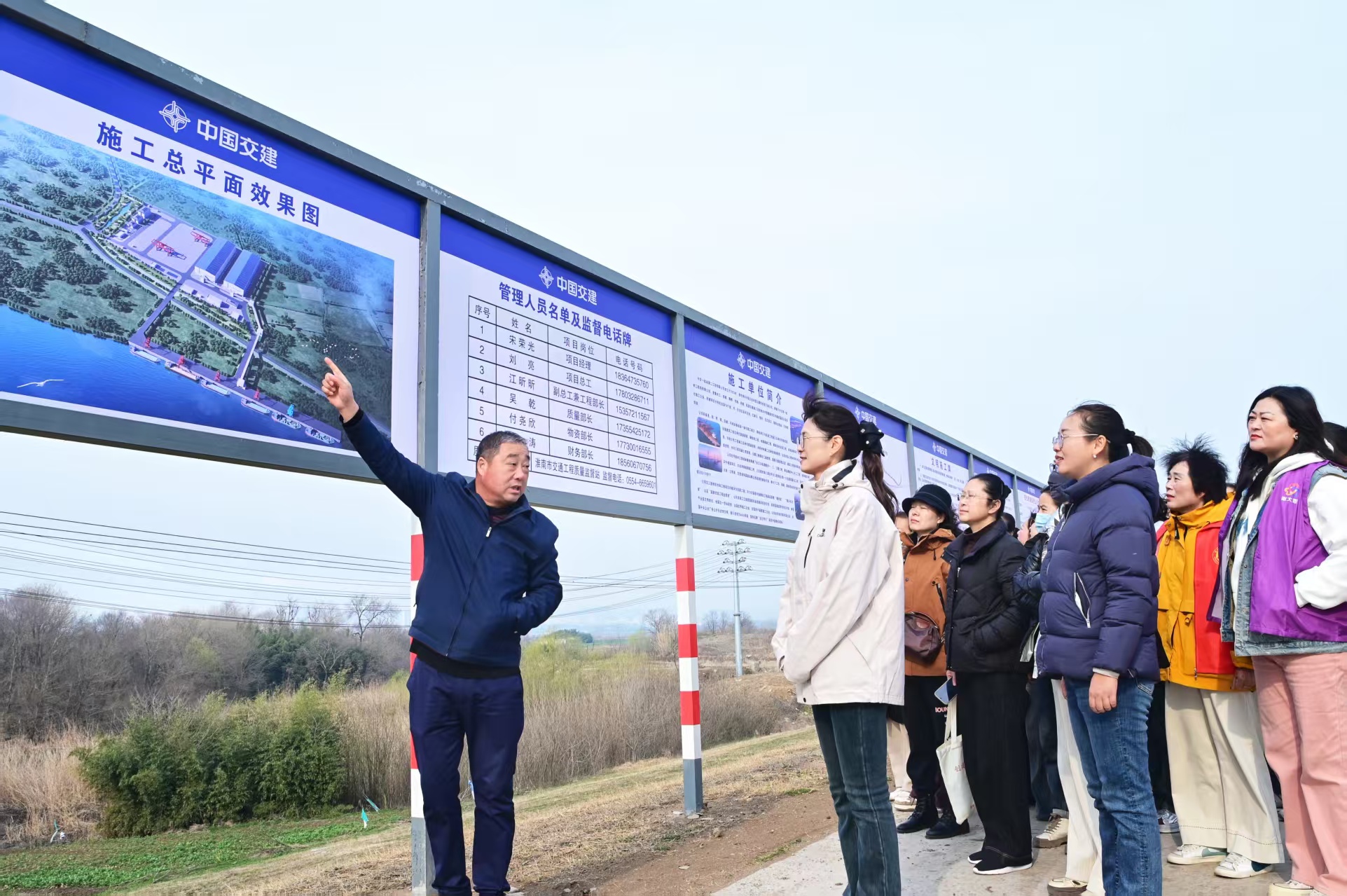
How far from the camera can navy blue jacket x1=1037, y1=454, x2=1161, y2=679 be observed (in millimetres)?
3072

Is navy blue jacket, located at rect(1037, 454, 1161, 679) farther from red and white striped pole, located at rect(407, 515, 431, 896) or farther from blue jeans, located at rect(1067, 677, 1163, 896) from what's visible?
red and white striped pole, located at rect(407, 515, 431, 896)

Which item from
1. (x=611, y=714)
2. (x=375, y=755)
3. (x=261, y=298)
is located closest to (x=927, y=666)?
(x=261, y=298)

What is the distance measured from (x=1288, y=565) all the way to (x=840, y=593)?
1.72m

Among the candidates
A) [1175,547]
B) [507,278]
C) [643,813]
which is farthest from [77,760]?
[1175,547]

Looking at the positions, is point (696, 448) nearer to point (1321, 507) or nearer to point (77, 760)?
point (1321, 507)

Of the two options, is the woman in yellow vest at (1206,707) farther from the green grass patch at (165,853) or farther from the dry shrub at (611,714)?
the dry shrub at (611,714)

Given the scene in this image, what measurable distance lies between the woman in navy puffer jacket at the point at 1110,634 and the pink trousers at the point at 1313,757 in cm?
58

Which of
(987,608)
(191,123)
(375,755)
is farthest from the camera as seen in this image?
(375,755)

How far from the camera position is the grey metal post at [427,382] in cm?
410

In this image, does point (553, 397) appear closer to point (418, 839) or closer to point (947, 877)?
point (418, 839)

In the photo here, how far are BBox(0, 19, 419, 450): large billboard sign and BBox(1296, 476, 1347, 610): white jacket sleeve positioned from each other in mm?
3594

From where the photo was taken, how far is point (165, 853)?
11.2 m

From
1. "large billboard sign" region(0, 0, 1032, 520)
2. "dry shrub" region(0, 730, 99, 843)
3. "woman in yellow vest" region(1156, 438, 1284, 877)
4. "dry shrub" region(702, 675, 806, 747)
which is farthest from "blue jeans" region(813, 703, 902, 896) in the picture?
"dry shrub" region(0, 730, 99, 843)

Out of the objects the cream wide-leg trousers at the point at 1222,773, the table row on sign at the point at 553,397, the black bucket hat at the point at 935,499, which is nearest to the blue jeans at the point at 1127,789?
the cream wide-leg trousers at the point at 1222,773
